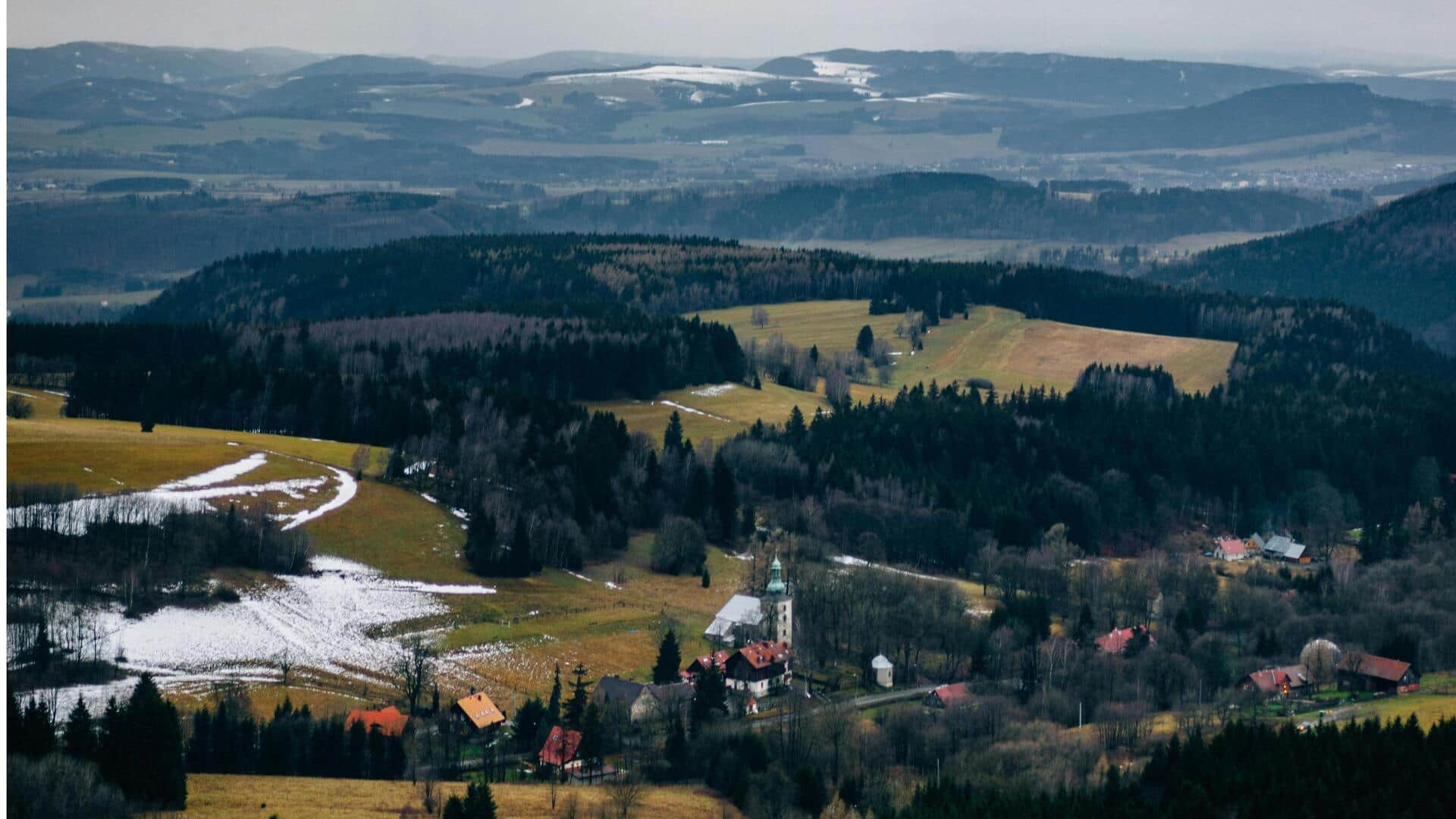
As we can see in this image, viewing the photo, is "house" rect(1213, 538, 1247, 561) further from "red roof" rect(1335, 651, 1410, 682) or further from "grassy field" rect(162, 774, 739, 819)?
"grassy field" rect(162, 774, 739, 819)

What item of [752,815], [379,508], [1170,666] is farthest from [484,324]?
[752,815]

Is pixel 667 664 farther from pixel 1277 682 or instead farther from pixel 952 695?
pixel 1277 682

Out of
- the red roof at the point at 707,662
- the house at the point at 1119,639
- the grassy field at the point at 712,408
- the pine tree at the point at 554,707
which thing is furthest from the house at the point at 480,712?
the grassy field at the point at 712,408

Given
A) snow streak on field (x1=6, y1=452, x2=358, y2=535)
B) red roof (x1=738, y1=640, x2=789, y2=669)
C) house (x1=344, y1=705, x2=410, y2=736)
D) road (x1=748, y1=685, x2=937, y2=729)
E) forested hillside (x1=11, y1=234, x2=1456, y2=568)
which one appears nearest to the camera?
house (x1=344, y1=705, x2=410, y2=736)

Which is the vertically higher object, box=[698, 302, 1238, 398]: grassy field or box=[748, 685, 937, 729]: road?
box=[748, 685, 937, 729]: road

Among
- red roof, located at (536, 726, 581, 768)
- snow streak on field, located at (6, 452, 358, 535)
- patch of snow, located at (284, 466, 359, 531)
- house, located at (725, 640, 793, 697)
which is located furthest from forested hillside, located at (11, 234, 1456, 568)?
red roof, located at (536, 726, 581, 768)

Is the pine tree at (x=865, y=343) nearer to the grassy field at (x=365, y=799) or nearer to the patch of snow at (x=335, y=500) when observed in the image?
the patch of snow at (x=335, y=500)

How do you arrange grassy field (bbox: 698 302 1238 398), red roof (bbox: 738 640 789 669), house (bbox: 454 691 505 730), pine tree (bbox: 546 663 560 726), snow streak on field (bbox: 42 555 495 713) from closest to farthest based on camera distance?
pine tree (bbox: 546 663 560 726), house (bbox: 454 691 505 730), snow streak on field (bbox: 42 555 495 713), red roof (bbox: 738 640 789 669), grassy field (bbox: 698 302 1238 398)
